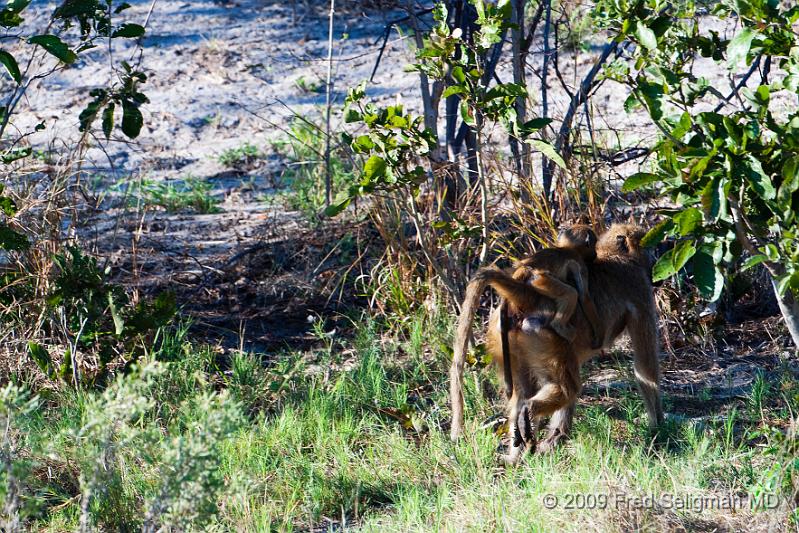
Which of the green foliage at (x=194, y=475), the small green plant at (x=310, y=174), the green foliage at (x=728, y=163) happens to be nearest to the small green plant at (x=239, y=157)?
the small green plant at (x=310, y=174)

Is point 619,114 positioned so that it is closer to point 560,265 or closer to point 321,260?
point 321,260

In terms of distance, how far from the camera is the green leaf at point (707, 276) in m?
3.64

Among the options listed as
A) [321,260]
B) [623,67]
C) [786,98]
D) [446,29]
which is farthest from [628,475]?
[786,98]

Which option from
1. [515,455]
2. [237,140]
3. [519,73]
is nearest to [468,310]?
[515,455]

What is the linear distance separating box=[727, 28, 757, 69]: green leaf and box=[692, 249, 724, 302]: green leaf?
0.70 m

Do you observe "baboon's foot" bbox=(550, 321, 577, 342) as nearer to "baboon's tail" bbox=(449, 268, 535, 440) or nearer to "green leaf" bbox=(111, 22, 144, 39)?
"baboon's tail" bbox=(449, 268, 535, 440)

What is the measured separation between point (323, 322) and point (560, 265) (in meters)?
2.03

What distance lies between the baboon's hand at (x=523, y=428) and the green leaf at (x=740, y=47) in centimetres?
182

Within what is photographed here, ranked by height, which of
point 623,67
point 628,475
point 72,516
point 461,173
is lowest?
point 72,516

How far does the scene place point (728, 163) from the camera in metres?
3.47

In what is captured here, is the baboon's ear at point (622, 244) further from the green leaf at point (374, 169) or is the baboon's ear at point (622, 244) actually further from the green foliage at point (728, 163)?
the green leaf at point (374, 169)

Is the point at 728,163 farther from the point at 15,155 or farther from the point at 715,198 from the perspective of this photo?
the point at 15,155

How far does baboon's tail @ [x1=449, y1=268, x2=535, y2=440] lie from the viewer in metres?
4.27

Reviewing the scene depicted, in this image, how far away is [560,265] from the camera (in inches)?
177
